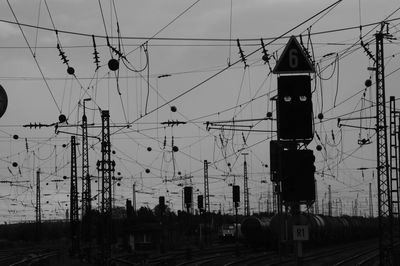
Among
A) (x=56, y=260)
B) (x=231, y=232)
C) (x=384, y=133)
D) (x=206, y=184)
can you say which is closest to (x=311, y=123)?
(x=384, y=133)

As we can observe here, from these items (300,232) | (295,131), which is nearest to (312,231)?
(300,232)

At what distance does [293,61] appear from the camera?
1301 centimetres

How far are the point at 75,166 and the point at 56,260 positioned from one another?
664cm

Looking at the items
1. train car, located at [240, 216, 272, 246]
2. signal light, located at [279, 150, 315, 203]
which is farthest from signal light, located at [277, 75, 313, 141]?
train car, located at [240, 216, 272, 246]

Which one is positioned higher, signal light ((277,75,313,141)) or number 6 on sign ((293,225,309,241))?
signal light ((277,75,313,141))

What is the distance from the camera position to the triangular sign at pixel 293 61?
42.4 ft

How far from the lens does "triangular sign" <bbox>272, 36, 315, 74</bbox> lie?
12.9m

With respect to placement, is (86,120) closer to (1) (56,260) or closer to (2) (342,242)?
(1) (56,260)

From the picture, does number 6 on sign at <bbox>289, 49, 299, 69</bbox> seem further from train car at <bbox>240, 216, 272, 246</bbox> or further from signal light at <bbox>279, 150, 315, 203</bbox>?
train car at <bbox>240, 216, 272, 246</bbox>

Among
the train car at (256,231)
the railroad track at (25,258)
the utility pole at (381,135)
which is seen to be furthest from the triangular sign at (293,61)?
the train car at (256,231)

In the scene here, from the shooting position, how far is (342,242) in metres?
71.4

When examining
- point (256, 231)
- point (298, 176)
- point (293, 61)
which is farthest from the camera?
point (256, 231)

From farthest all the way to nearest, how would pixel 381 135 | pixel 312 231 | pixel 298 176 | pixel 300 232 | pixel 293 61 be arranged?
pixel 312 231 → pixel 381 135 → pixel 293 61 → pixel 300 232 → pixel 298 176

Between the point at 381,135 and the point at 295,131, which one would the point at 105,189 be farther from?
the point at 295,131
